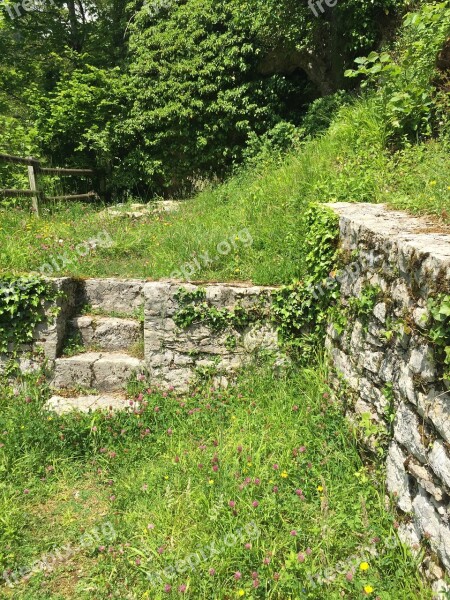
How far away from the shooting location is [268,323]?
13.9 feet

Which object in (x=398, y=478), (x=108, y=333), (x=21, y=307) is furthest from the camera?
(x=108, y=333)

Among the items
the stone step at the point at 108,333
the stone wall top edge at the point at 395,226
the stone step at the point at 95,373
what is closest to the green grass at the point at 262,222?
the stone wall top edge at the point at 395,226

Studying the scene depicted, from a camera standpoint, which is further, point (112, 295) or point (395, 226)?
point (112, 295)

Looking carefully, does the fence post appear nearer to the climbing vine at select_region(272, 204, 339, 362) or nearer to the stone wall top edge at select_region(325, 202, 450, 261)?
the climbing vine at select_region(272, 204, 339, 362)

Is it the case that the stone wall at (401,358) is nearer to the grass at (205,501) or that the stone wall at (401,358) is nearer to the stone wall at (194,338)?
the grass at (205,501)

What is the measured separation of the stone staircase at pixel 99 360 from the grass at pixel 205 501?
0.34m

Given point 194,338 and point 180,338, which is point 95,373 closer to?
point 180,338

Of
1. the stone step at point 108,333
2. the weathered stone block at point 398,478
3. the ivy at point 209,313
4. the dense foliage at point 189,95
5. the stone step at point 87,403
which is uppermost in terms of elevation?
the dense foliage at point 189,95

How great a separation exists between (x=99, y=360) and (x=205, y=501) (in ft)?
7.14

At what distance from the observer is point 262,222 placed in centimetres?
527

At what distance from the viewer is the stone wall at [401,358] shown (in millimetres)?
2188

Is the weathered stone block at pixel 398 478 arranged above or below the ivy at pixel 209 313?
below

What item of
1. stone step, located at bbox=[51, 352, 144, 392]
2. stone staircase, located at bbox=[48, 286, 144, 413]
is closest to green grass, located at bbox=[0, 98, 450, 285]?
stone staircase, located at bbox=[48, 286, 144, 413]

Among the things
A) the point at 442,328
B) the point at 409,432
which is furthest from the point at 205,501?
the point at 442,328
